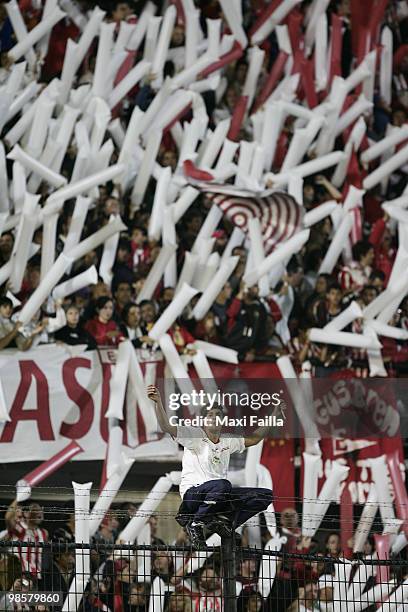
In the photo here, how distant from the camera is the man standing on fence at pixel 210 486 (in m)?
6.68

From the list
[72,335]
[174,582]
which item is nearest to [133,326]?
[72,335]

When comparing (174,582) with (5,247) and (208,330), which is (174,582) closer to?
(208,330)

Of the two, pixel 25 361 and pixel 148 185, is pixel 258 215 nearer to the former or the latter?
pixel 148 185

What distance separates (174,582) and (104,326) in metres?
2.93

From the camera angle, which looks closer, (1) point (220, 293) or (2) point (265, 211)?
(1) point (220, 293)

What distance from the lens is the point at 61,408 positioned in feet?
35.8

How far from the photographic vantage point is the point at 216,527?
6676 mm

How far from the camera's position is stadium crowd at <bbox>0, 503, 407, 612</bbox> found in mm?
8148

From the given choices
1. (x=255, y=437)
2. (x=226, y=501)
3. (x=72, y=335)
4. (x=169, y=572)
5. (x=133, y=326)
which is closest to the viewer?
(x=226, y=501)

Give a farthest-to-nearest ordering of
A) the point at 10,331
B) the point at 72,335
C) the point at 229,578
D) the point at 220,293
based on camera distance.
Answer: the point at 220,293, the point at 72,335, the point at 10,331, the point at 229,578

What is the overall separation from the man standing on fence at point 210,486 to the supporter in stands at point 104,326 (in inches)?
150

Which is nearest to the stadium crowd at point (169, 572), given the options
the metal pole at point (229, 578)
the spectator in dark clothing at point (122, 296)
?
the metal pole at point (229, 578)

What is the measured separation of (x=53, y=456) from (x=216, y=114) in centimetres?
450

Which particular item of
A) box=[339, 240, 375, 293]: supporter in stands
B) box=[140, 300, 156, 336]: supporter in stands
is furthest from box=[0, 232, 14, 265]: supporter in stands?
box=[339, 240, 375, 293]: supporter in stands
